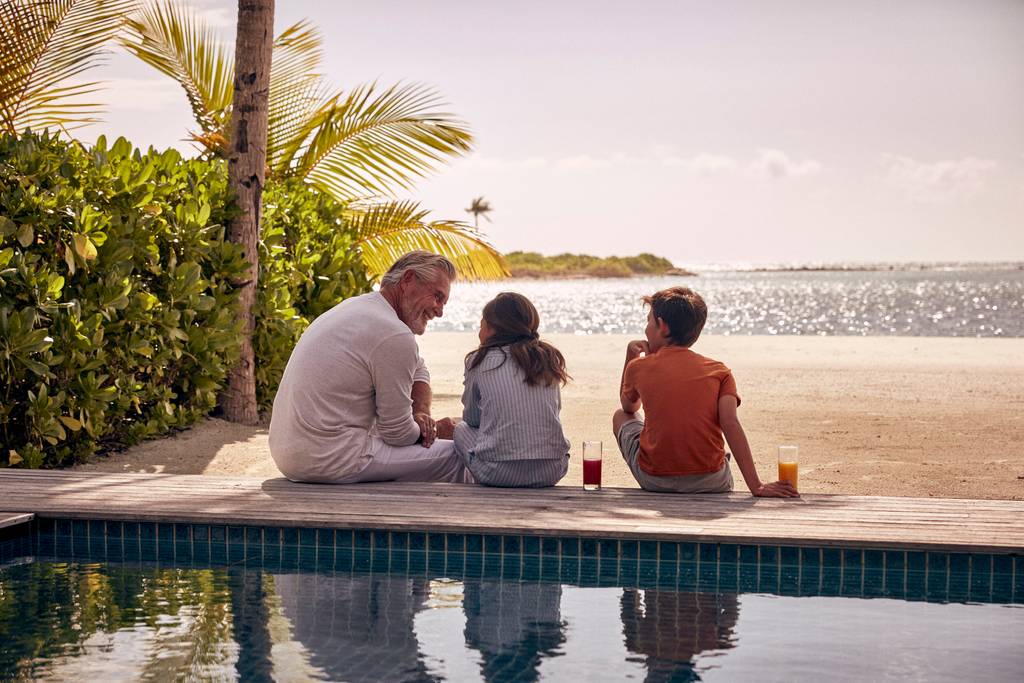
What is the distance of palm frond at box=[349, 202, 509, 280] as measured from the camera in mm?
12602

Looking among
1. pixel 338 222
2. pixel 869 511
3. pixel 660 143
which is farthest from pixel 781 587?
pixel 660 143

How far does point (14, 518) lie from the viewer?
527 centimetres

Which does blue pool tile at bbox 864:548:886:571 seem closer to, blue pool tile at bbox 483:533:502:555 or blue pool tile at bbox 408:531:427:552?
blue pool tile at bbox 483:533:502:555

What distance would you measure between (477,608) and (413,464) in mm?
1528

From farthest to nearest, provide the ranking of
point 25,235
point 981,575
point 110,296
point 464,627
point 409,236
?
point 409,236
point 110,296
point 25,235
point 981,575
point 464,627

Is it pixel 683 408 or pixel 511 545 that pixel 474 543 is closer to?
pixel 511 545

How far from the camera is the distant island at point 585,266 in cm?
11261

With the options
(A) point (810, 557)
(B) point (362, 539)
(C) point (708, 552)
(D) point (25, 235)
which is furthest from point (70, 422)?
(A) point (810, 557)

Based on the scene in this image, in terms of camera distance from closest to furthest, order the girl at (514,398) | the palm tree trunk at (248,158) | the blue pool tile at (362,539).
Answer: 1. the blue pool tile at (362,539)
2. the girl at (514,398)
3. the palm tree trunk at (248,158)

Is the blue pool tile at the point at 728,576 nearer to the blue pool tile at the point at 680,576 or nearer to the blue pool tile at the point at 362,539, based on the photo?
the blue pool tile at the point at 680,576

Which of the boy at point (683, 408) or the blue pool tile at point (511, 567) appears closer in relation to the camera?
the blue pool tile at point (511, 567)

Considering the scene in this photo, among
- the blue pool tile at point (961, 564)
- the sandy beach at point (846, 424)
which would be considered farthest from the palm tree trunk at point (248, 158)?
the blue pool tile at point (961, 564)

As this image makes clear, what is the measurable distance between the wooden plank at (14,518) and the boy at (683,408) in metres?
2.82

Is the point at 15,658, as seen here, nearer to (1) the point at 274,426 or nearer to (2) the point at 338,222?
(1) the point at 274,426
